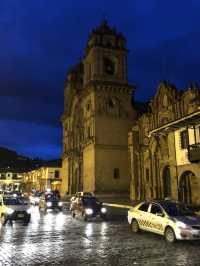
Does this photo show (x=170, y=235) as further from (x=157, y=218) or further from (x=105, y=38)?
(x=105, y=38)

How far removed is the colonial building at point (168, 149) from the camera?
31.9m

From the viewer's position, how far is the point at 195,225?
516 inches

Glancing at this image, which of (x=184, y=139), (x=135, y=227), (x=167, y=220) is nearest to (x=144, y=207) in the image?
(x=135, y=227)

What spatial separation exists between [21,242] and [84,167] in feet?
144

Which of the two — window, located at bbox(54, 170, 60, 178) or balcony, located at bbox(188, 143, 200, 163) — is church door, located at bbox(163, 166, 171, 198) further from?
window, located at bbox(54, 170, 60, 178)

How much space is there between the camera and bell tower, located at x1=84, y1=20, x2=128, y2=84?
56.8 m

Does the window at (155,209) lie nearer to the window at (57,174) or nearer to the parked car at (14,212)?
the parked car at (14,212)

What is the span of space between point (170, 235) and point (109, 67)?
155ft

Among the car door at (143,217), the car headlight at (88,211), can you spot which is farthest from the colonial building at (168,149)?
the car door at (143,217)

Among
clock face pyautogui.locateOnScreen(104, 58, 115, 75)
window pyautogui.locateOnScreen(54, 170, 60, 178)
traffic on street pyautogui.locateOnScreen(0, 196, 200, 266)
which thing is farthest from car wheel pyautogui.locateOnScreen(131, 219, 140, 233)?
window pyautogui.locateOnScreen(54, 170, 60, 178)

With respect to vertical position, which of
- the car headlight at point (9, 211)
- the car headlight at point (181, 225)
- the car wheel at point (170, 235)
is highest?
the car headlight at point (9, 211)

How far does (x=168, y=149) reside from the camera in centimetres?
3822

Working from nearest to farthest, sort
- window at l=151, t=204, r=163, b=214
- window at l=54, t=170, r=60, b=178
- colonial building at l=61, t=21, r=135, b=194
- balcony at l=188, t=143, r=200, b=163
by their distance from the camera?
window at l=151, t=204, r=163, b=214 → balcony at l=188, t=143, r=200, b=163 → colonial building at l=61, t=21, r=135, b=194 → window at l=54, t=170, r=60, b=178

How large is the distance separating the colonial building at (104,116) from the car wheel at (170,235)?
126 ft
